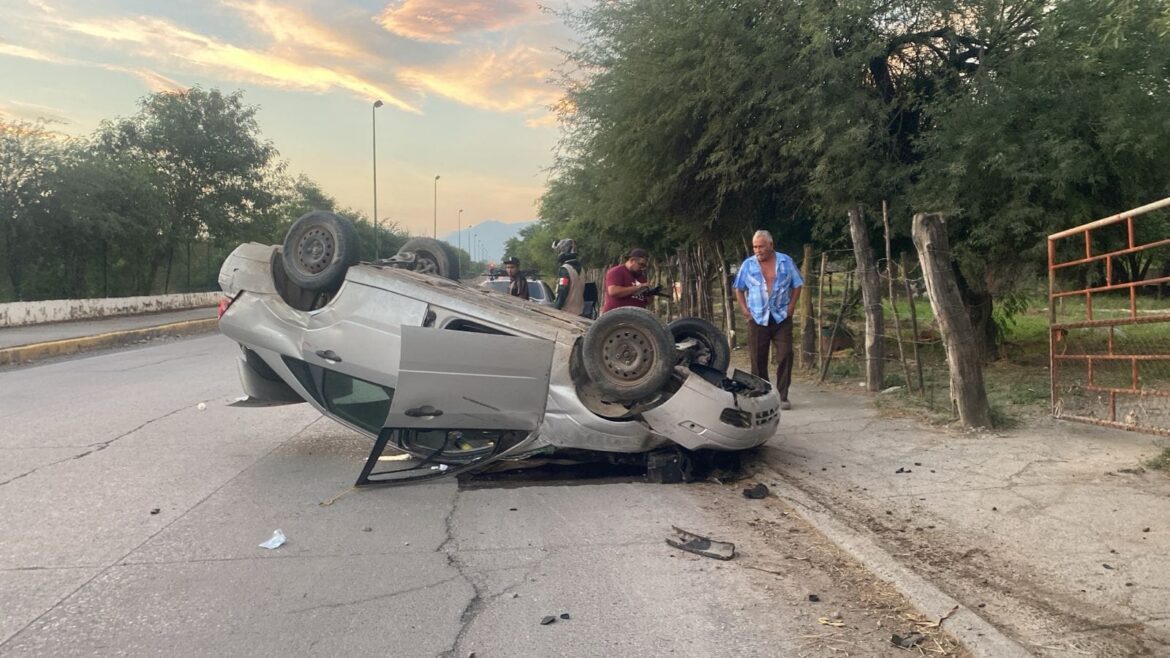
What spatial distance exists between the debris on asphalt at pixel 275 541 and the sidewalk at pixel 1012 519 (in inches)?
128

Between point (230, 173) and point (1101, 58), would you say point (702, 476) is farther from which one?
point (230, 173)

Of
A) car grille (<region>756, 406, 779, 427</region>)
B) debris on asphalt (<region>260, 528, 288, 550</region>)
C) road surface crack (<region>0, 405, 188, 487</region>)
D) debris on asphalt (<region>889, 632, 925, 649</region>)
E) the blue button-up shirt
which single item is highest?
the blue button-up shirt

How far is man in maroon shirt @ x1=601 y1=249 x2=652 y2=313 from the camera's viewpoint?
8094mm

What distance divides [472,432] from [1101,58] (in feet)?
27.5

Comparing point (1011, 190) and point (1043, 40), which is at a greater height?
point (1043, 40)

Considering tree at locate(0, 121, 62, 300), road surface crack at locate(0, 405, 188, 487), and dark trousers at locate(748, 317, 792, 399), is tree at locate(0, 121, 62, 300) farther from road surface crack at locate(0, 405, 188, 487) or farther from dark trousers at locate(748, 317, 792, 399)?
dark trousers at locate(748, 317, 792, 399)

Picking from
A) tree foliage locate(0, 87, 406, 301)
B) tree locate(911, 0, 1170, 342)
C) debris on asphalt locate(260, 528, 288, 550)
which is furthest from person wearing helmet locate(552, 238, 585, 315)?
tree foliage locate(0, 87, 406, 301)

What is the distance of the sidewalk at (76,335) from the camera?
54.3 ft

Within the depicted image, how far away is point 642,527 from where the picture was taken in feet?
→ 16.6

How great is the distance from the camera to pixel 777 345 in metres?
8.52

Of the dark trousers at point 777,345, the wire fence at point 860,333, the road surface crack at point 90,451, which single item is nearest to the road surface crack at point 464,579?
the road surface crack at point 90,451

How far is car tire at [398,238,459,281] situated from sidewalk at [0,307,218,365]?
38.5 feet

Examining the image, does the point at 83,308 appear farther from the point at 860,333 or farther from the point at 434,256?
the point at 860,333

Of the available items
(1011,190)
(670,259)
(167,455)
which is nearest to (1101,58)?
(1011,190)
